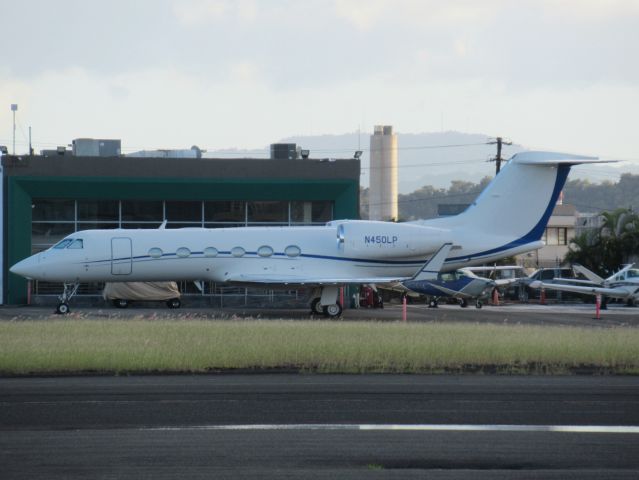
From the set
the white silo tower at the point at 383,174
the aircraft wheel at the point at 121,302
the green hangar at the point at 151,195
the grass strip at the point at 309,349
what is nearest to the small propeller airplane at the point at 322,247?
the aircraft wheel at the point at 121,302

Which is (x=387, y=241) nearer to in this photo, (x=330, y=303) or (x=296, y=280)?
(x=330, y=303)

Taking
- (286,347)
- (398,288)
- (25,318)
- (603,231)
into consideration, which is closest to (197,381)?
(286,347)

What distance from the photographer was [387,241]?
32938 mm

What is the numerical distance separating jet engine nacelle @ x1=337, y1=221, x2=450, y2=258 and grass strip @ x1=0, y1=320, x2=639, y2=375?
25.2 ft

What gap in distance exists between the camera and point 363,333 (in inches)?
928

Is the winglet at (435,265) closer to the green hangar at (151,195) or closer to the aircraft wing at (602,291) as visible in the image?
the green hangar at (151,195)

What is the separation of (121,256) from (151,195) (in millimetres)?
9960

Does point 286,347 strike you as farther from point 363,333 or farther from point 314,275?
point 314,275

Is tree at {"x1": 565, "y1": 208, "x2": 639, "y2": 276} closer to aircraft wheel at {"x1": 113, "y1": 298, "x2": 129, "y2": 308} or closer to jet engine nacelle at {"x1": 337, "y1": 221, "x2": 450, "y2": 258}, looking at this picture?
jet engine nacelle at {"x1": 337, "y1": 221, "x2": 450, "y2": 258}

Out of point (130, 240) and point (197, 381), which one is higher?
point (130, 240)

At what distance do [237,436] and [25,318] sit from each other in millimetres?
20727

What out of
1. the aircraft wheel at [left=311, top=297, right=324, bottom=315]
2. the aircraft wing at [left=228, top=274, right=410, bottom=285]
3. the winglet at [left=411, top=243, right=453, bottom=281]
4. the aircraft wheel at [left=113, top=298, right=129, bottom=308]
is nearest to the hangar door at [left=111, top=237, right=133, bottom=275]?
the aircraft wing at [left=228, top=274, right=410, bottom=285]

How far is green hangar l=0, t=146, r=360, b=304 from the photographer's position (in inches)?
1624

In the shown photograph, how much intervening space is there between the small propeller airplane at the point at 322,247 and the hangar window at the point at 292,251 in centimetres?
3
